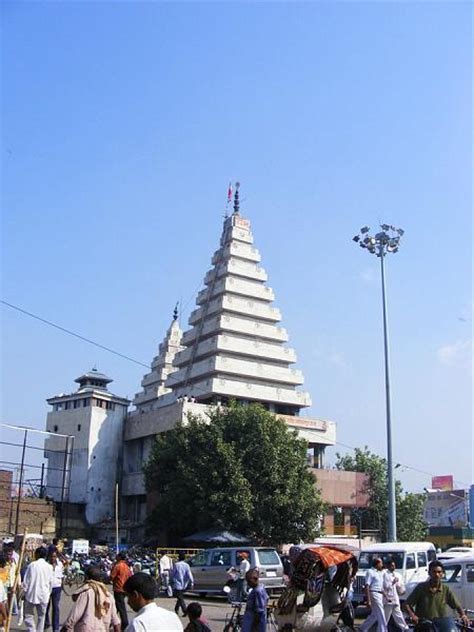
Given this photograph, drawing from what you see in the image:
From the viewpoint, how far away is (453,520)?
66625 mm

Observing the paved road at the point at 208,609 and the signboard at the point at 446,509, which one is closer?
the paved road at the point at 208,609

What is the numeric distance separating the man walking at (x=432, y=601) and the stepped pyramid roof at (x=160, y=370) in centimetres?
5986

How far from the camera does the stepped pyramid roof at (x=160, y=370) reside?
7125 cm

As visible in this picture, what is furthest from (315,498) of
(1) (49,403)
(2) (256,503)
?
(1) (49,403)

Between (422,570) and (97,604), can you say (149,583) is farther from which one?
(422,570)

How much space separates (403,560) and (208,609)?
5.25 meters

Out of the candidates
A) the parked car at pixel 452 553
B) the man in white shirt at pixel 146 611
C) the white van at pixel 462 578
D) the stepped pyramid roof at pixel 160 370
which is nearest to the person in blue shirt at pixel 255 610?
the man in white shirt at pixel 146 611

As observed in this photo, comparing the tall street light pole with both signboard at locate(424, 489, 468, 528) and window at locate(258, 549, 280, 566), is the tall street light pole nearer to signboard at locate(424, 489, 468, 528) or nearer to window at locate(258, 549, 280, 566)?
window at locate(258, 549, 280, 566)

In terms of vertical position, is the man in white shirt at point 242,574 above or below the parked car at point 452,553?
below

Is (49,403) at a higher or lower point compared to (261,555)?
higher

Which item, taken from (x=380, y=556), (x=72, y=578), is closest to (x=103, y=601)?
(x=380, y=556)

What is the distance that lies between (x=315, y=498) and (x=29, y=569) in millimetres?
30005

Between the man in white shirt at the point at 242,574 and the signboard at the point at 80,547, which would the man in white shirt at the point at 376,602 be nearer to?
the man in white shirt at the point at 242,574

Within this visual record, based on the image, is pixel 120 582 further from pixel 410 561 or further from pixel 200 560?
pixel 200 560
